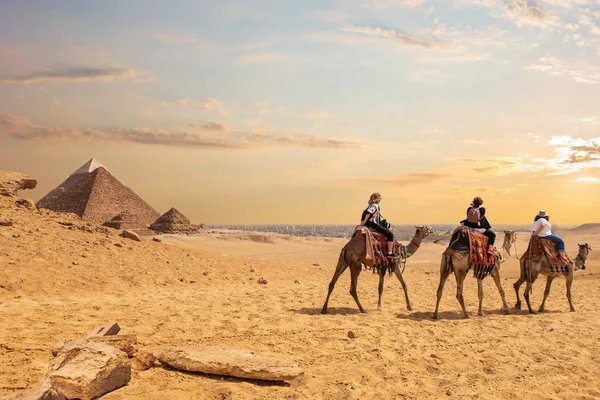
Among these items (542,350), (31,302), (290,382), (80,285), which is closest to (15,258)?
(80,285)

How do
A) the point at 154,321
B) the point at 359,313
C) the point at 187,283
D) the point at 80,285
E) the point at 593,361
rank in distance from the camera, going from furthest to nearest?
the point at 187,283 → the point at 80,285 → the point at 359,313 → the point at 154,321 → the point at 593,361

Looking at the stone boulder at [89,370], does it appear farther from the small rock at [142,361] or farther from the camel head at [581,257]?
the camel head at [581,257]

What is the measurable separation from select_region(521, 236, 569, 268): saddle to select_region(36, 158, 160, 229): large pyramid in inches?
1540

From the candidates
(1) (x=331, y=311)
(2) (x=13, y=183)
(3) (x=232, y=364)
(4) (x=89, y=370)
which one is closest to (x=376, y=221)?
(1) (x=331, y=311)

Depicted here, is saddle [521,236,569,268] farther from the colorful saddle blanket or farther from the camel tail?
the camel tail

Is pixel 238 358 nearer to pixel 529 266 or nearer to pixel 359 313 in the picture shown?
pixel 359 313

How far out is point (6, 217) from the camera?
613 inches

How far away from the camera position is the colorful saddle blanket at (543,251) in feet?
35.0

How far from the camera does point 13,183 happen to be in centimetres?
2036

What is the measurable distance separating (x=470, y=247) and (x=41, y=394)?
7.83m

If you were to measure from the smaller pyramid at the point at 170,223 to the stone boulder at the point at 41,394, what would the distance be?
43035 mm

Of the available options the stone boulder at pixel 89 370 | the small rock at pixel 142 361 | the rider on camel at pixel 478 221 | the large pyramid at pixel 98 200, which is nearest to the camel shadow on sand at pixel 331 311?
the rider on camel at pixel 478 221

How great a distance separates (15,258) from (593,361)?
1328 centimetres

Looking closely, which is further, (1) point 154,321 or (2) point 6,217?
(2) point 6,217
